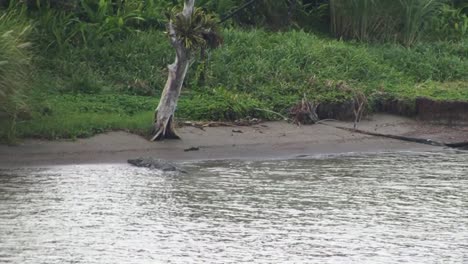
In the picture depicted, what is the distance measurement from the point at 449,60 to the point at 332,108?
366 cm

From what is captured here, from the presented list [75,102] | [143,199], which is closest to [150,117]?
[75,102]

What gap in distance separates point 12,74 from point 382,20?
8.74m

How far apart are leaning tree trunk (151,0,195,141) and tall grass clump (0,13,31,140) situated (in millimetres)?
1649

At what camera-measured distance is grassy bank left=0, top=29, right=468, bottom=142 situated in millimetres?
14773

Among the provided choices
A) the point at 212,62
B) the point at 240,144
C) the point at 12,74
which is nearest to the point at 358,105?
the point at 212,62

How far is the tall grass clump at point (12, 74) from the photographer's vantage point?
13.3 meters

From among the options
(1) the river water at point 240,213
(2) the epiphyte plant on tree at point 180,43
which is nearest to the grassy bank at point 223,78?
(2) the epiphyte plant on tree at point 180,43

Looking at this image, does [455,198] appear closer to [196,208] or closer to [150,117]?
[196,208]

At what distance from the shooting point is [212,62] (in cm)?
1705

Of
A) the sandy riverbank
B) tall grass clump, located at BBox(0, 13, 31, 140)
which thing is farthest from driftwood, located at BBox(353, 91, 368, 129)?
tall grass clump, located at BBox(0, 13, 31, 140)

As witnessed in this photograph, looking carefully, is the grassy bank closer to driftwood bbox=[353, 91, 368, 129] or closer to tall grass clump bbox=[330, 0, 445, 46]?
driftwood bbox=[353, 91, 368, 129]

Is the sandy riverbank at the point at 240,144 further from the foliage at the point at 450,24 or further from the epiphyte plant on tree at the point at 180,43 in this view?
the foliage at the point at 450,24

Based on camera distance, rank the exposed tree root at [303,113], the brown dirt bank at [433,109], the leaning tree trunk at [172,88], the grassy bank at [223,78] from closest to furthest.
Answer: the leaning tree trunk at [172,88], the grassy bank at [223,78], the exposed tree root at [303,113], the brown dirt bank at [433,109]

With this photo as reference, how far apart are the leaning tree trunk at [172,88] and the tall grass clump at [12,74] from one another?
5.41ft
